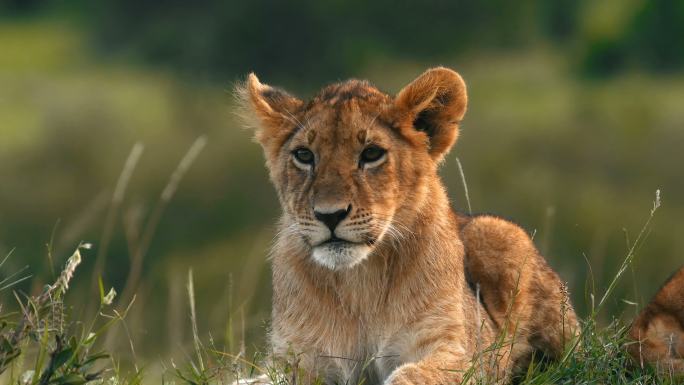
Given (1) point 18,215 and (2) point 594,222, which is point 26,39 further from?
(2) point 594,222

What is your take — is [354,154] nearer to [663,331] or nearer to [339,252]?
[339,252]

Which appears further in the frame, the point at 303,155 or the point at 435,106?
the point at 435,106

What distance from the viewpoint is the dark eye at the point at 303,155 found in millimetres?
5418

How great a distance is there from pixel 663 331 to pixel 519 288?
2.64 feet

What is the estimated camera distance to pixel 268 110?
5785mm

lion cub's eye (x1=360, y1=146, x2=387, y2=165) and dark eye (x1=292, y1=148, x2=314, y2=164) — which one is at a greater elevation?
lion cub's eye (x1=360, y1=146, x2=387, y2=165)

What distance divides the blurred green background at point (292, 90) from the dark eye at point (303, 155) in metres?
17.6

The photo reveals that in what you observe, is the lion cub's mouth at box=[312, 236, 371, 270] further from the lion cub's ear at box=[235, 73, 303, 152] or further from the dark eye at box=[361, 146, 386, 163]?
the lion cub's ear at box=[235, 73, 303, 152]

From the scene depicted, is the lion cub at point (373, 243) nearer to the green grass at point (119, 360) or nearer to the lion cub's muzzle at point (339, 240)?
the lion cub's muzzle at point (339, 240)

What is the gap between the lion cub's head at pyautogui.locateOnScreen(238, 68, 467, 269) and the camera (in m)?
5.11

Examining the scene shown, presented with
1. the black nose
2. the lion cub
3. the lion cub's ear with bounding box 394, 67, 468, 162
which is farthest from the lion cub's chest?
the lion cub's ear with bounding box 394, 67, 468, 162

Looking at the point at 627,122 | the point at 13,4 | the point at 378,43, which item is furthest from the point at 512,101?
the point at 13,4

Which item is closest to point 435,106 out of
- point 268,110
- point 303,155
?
point 303,155

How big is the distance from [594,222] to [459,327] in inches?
979
